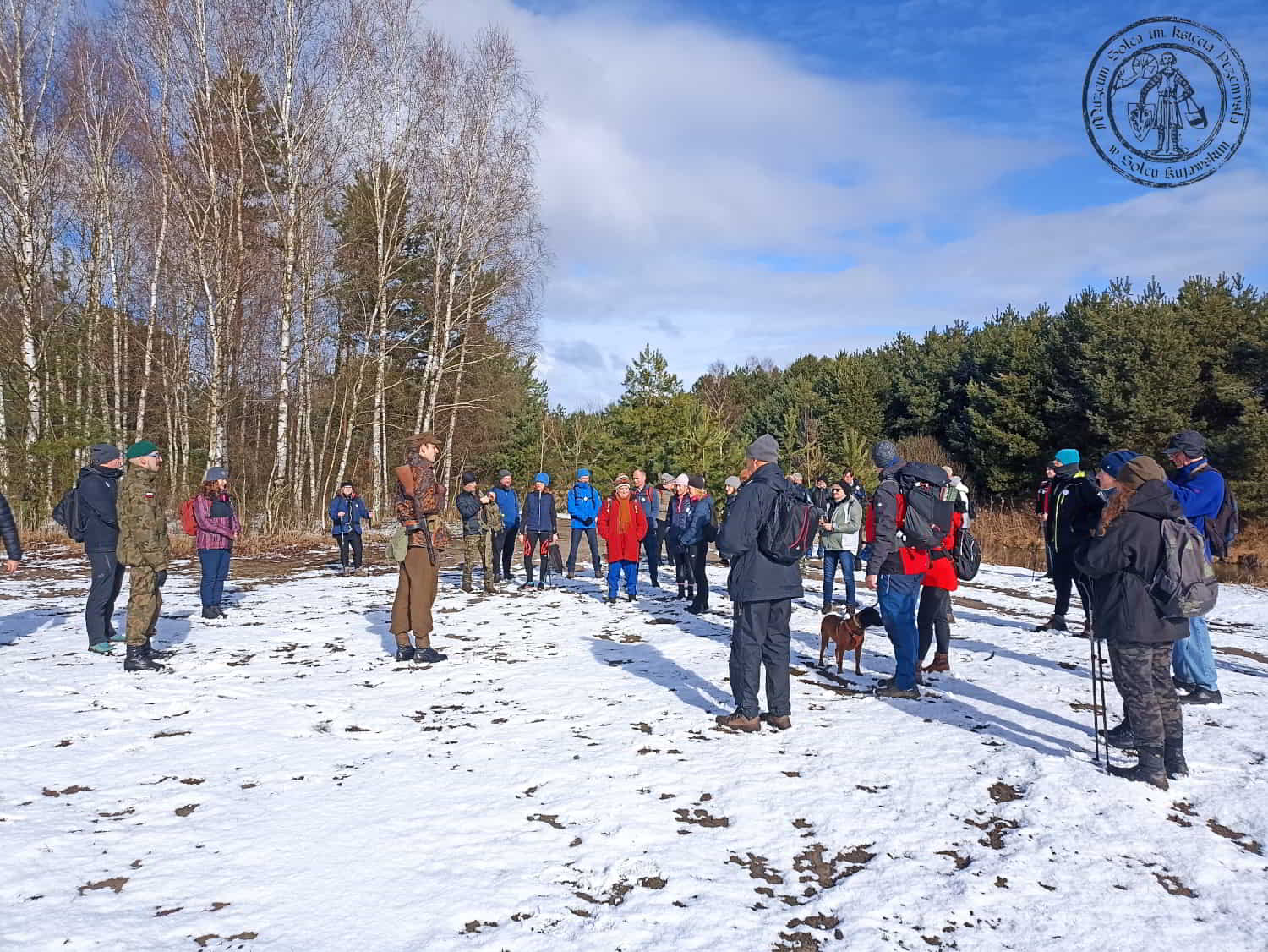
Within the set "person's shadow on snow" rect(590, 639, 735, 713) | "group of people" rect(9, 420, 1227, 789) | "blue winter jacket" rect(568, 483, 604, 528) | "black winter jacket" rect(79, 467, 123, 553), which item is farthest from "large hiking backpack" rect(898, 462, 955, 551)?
"black winter jacket" rect(79, 467, 123, 553)

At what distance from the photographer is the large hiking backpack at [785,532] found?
212 inches

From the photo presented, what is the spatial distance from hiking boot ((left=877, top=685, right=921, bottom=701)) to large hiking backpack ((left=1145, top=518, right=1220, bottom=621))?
2.23m

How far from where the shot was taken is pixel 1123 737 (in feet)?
16.6

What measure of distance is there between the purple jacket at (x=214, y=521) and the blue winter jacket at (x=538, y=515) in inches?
163

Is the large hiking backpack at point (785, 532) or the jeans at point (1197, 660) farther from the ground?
the large hiking backpack at point (785, 532)

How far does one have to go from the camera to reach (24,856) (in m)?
3.66

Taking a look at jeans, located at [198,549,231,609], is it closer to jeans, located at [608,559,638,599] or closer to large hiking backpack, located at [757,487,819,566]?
jeans, located at [608,559,638,599]

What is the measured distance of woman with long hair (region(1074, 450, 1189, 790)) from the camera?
441 cm

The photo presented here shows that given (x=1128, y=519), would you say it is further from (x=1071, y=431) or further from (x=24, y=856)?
(x=1071, y=431)

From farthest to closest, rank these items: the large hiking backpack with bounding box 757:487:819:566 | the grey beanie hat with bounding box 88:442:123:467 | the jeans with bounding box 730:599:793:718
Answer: the grey beanie hat with bounding box 88:442:123:467, the jeans with bounding box 730:599:793:718, the large hiking backpack with bounding box 757:487:819:566

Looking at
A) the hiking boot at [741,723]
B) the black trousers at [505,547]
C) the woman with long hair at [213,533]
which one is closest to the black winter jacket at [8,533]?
the woman with long hair at [213,533]

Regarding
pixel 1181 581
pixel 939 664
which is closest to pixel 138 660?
pixel 939 664

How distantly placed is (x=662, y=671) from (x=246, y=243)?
17812 millimetres

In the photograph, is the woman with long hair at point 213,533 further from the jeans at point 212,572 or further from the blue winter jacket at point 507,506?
the blue winter jacket at point 507,506
